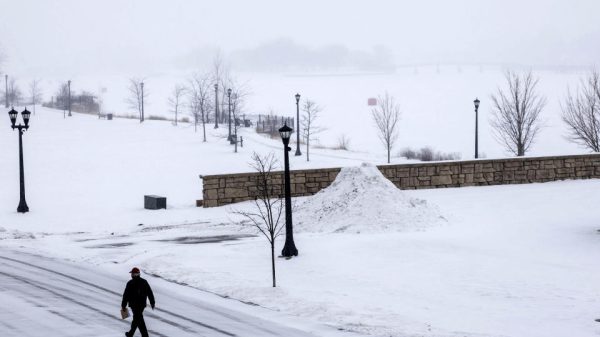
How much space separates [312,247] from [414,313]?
7164mm

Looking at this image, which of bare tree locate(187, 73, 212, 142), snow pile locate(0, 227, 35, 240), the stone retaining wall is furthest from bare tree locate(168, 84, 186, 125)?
snow pile locate(0, 227, 35, 240)

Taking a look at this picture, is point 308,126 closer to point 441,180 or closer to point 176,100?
point 441,180

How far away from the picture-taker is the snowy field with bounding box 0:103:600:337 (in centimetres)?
1565

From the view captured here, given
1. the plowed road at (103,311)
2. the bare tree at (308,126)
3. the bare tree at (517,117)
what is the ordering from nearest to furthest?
the plowed road at (103,311), the bare tree at (517,117), the bare tree at (308,126)

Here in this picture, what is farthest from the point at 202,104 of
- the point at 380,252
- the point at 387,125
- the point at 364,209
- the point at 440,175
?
the point at 380,252

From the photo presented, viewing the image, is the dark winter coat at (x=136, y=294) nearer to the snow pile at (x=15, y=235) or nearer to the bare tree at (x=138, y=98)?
the snow pile at (x=15, y=235)

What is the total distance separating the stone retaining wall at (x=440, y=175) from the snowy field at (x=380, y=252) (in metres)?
0.90

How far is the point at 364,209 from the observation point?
25.1m

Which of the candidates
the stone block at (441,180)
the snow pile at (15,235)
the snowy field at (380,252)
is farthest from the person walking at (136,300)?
the stone block at (441,180)

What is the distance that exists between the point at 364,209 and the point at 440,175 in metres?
9.72

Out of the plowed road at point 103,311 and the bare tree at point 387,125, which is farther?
the bare tree at point 387,125

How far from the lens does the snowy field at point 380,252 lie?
51.3ft

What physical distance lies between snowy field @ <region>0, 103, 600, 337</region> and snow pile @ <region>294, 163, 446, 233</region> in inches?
3.0

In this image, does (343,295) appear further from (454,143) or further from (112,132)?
(454,143)
